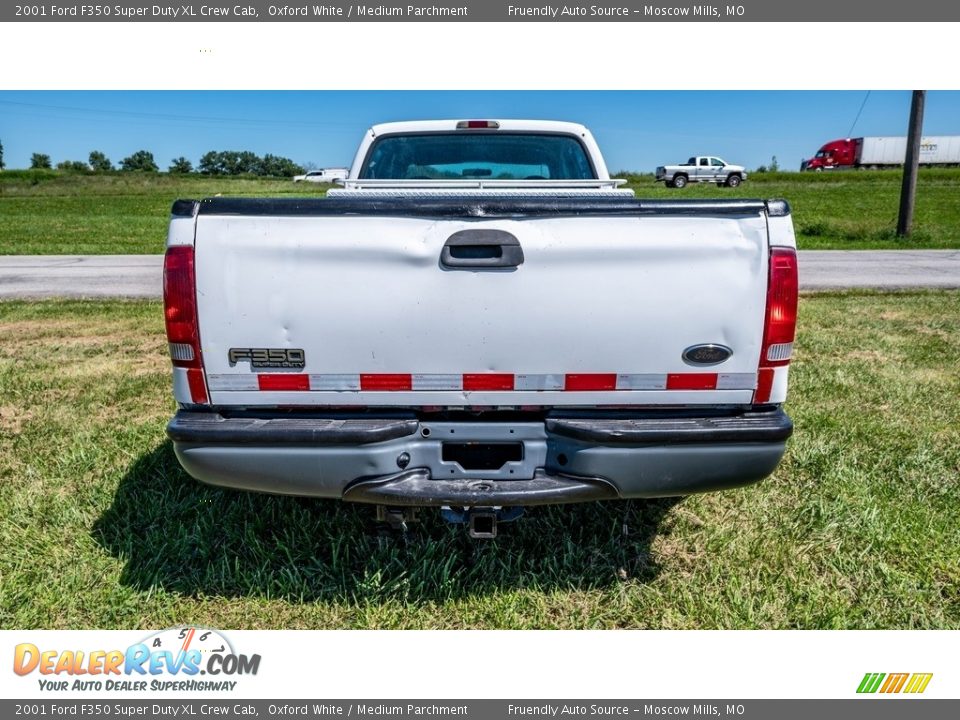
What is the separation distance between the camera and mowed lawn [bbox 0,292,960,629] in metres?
2.97

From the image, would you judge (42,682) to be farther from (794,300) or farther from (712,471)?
(794,300)

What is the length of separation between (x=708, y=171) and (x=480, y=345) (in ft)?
137

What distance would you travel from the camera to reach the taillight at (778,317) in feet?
8.36

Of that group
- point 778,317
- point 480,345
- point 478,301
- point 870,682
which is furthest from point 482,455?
point 870,682

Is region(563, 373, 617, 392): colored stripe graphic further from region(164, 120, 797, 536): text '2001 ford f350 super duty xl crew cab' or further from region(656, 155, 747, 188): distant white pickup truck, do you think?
region(656, 155, 747, 188): distant white pickup truck

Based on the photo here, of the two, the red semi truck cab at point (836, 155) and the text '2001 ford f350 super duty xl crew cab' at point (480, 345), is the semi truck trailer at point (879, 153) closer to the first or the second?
the red semi truck cab at point (836, 155)

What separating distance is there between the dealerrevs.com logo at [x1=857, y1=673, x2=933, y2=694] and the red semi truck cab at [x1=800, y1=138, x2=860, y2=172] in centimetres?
6638

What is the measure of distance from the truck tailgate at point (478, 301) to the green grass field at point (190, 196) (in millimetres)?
13399

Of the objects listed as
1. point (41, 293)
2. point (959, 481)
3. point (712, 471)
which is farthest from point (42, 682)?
point (41, 293)

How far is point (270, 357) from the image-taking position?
8.61 feet

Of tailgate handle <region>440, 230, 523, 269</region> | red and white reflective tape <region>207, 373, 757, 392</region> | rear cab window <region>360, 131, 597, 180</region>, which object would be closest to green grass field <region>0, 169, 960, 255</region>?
rear cab window <region>360, 131, 597, 180</region>

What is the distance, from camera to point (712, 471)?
2689mm

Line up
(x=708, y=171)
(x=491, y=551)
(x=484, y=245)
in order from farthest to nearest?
(x=708, y=171) < (x=491, y=551) < (x=484, y=245)

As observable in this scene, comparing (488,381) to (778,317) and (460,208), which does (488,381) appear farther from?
(778,317)
